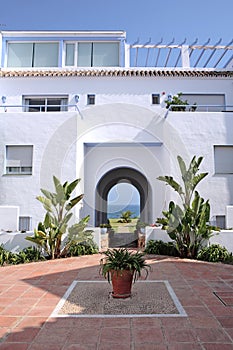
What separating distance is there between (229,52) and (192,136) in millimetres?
7415

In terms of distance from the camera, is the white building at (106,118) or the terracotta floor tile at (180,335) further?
the white building at (106,118)

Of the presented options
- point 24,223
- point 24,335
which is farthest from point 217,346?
point 24,223

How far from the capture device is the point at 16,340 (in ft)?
12.9

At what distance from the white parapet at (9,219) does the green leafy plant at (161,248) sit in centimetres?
500

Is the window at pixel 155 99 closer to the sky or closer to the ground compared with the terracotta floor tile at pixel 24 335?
closer to the sky

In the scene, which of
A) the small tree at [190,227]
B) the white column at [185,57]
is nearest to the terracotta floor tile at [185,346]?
the small tree at [190,227]

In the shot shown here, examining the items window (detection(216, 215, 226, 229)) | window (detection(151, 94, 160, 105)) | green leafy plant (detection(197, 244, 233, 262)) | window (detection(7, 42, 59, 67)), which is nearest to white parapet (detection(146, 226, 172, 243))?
green leafy plant (detection(197, 244, 233, 262))

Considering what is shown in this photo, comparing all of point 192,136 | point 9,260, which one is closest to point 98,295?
point 9,260

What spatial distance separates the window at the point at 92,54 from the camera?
55.4 ft

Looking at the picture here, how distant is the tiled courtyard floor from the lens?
3.84 meters

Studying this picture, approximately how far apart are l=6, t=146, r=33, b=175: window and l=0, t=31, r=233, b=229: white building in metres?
0.05

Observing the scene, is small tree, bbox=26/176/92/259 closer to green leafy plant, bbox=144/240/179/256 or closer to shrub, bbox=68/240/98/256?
shrub, bbox=68/240/98/256

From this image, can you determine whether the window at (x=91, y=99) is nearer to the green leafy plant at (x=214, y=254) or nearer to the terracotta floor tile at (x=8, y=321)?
the green leafy plant at (x=214, y=254)

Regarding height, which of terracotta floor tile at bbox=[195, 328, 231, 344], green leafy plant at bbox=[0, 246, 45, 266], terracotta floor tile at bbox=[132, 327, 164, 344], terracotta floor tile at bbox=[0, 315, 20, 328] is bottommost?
terracotta floor tile at bbox=[0, 315, 20, 328]
